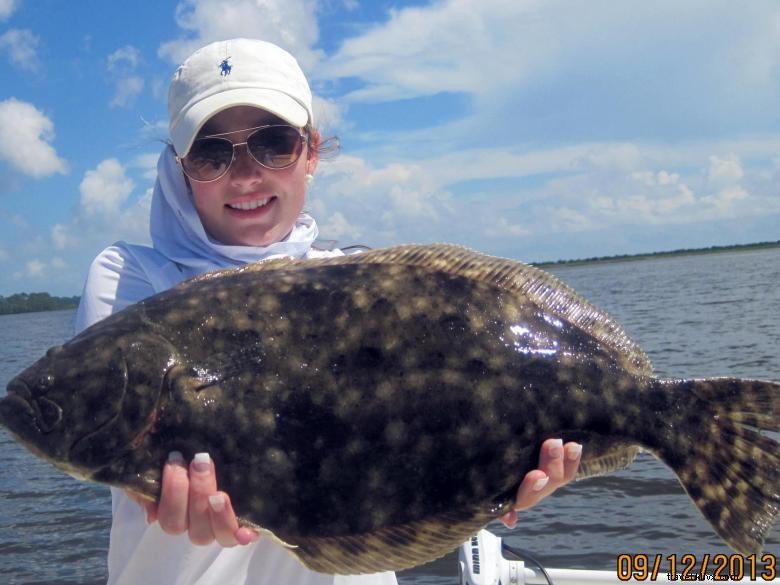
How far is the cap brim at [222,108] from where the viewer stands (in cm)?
333

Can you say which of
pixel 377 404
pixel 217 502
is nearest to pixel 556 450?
pixel 377 404

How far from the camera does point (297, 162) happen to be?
11.9 feet

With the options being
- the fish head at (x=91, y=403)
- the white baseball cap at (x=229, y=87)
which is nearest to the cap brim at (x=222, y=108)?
the white baseball cap at (x=229, y=87)

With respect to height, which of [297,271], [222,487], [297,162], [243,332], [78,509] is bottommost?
[78,509]

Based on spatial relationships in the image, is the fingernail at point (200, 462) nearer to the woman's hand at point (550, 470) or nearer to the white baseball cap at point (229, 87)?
the woman's hand at point (550, 470)

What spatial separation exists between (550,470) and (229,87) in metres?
2.18

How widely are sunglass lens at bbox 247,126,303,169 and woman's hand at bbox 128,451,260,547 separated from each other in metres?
1.51

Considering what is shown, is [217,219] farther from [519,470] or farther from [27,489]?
[27,489]

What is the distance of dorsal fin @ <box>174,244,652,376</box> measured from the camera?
2.96 metres

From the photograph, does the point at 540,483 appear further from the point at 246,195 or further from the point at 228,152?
the point at 228,152

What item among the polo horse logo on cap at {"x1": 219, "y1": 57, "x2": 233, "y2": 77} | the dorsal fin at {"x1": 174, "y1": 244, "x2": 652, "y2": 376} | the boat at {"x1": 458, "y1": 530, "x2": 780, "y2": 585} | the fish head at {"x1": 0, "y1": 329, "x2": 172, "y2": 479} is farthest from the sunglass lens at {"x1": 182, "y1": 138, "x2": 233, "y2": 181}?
the boat at {"x1": 458, "y1": 530, "x2": 780, "y2": 585}

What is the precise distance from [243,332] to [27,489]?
14.4m

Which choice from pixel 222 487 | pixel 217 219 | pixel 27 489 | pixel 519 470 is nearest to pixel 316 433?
pixel 222 487

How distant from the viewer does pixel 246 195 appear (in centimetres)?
354
